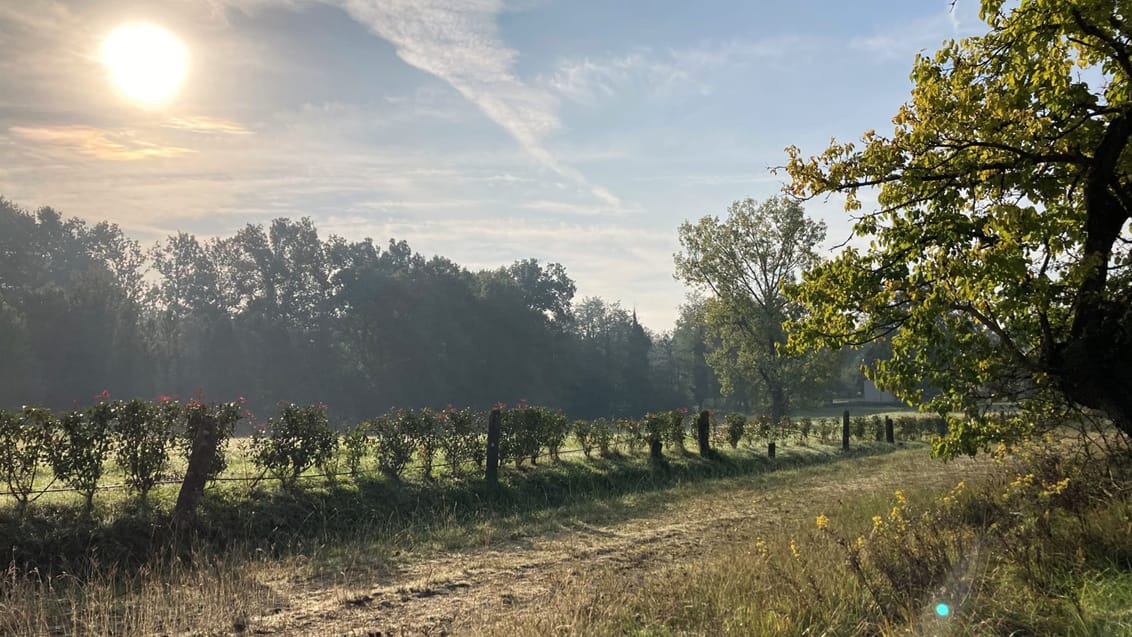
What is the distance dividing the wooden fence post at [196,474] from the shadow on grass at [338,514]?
0.52 ft

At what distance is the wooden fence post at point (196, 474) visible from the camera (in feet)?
32.4

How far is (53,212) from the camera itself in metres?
75.8

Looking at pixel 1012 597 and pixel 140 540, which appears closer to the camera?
pixel 1012 597

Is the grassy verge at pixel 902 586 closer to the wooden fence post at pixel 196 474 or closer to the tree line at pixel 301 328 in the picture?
the wooden fence post at pixel 196 474

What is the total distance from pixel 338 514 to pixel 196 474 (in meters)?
2.42

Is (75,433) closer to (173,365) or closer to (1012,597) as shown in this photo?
(1012,597)

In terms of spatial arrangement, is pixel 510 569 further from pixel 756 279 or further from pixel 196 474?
pixel 756 279

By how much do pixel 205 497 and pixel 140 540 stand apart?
122 centimetres

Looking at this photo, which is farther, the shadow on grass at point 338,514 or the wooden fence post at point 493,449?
the wooden fence post at point 493,449

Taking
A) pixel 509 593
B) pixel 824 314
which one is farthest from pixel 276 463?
pixel 824 314

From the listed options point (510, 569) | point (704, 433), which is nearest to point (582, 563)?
point (510, 569)

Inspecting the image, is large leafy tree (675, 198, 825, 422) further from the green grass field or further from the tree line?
the green grass field

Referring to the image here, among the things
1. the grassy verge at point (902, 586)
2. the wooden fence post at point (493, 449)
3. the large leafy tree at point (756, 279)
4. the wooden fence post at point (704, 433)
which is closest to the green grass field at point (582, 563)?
the grassy verge at point (902, 586)

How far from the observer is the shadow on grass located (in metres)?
8.77
